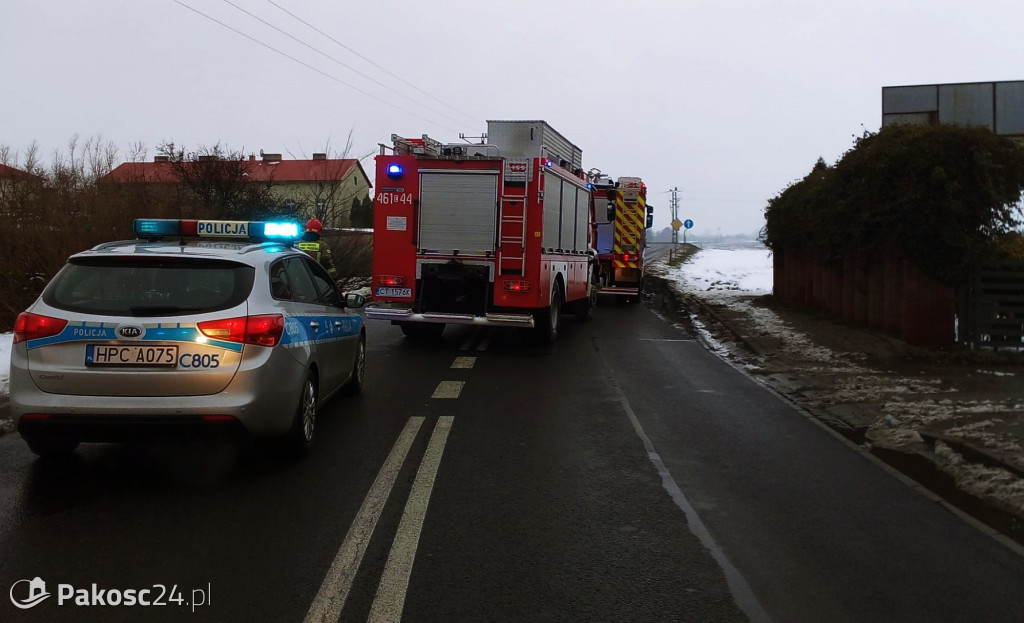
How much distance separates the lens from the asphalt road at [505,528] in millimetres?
3820

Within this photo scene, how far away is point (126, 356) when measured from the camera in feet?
17.4

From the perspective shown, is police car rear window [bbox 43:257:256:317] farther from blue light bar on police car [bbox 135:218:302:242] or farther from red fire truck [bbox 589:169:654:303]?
red fire truck [bbox 589:169:654:303]

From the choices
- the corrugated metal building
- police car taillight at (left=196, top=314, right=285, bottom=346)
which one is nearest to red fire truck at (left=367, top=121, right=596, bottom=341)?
police car taillight at (left=196, top=314, right=285, bottom=346)

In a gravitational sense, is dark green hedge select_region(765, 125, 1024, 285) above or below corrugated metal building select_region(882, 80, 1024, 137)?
below

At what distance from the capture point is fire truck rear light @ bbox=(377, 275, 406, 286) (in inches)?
497

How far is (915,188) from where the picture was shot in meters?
12.1

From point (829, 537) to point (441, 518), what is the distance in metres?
2.26

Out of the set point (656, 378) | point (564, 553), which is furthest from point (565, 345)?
point (564, 553)

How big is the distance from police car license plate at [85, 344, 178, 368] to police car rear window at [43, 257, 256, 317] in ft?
0.74

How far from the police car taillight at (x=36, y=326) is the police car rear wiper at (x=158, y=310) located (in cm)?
45

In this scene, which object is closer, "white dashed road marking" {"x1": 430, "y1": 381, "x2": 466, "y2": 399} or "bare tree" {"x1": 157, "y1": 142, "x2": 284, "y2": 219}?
"white dashed road marking" {"x1": 430, "y1": 381, "x2": 466, "y2": 399}

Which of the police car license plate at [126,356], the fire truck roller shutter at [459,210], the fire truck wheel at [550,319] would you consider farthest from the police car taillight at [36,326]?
the fire truck wheel at [550,319]

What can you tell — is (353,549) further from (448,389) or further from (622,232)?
(622,232)

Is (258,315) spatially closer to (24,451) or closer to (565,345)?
(24,451)
